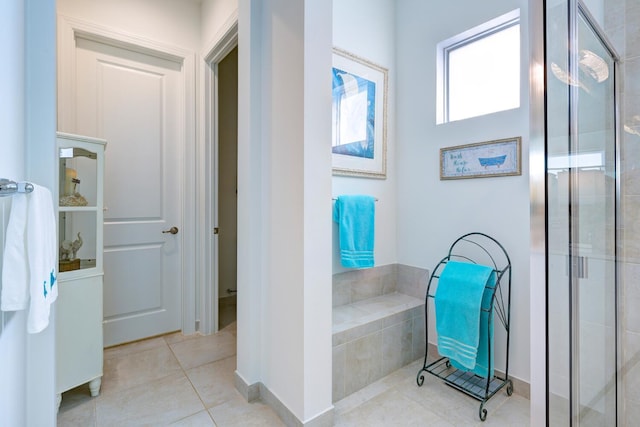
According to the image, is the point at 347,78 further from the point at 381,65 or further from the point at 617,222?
the point at 617,222

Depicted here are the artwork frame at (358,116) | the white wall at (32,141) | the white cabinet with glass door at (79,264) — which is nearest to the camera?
the white wall at (32,141)

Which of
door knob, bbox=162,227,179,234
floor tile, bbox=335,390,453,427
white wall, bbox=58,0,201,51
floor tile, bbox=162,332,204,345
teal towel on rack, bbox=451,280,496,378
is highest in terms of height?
white wall, bbox=58,0,201,51

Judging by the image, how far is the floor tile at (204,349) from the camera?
7.20ft

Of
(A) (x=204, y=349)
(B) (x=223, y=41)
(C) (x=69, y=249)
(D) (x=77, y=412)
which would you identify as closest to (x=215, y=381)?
(A) (x=204, y=349)

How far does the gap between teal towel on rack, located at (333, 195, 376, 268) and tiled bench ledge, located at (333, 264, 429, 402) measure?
7.2 inches

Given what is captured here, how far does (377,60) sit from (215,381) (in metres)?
2.62

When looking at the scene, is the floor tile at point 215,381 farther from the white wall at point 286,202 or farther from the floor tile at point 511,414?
the floor tile at point 511,414

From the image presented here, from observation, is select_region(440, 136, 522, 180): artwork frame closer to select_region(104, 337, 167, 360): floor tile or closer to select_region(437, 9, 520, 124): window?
select_region(437, 9, 520, 124): window

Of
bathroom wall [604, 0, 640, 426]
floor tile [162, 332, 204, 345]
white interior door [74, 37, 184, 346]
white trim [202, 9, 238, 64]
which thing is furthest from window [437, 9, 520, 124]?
floor tile [162, 332, 204, 345]

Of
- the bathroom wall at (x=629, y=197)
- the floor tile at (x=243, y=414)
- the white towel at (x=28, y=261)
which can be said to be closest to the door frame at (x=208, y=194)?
the floor tile at (x=243, y=414)

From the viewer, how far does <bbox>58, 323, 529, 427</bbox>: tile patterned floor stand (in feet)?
5.22

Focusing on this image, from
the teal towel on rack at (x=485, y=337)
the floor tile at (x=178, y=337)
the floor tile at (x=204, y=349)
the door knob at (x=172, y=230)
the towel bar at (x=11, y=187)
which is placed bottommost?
the floor tile at (x=204, y=349)

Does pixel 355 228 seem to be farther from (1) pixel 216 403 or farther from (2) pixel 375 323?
(1) pixel 216 403

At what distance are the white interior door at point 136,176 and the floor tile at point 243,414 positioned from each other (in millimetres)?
1225
